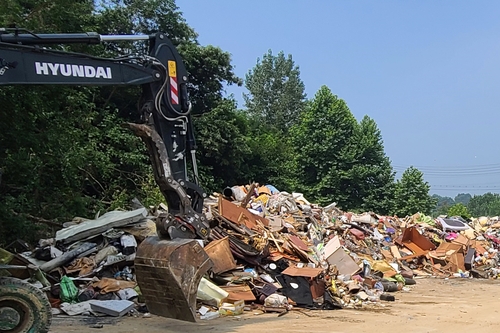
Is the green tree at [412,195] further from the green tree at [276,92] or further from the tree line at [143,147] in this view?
the green tree at [276,92]

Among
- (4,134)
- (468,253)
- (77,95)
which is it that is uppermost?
(77,95)

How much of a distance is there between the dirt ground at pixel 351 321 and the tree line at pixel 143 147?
4.70 meters

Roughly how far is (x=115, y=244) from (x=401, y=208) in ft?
83.5

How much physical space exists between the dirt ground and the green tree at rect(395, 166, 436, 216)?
22.1 meters

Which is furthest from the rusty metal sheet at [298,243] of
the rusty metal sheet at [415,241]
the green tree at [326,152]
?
the green tree at [326,152]

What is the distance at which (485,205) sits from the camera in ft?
278

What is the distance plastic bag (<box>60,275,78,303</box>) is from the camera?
8.09 meters

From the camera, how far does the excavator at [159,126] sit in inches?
217

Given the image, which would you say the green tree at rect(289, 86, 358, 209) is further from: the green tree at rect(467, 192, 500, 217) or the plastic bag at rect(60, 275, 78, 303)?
the green tree at rect(467, 192, 500, 217)

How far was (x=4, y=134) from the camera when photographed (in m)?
9.83

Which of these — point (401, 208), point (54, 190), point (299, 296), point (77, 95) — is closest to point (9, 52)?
point (299, 296)

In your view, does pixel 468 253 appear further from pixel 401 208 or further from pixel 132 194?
pixel 401 208

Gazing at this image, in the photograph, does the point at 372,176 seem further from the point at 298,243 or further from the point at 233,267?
the point at 233,267

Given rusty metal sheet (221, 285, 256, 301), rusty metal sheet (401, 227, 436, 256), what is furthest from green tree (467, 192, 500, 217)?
rusty metal sheet (221, 285, 256, 301)
